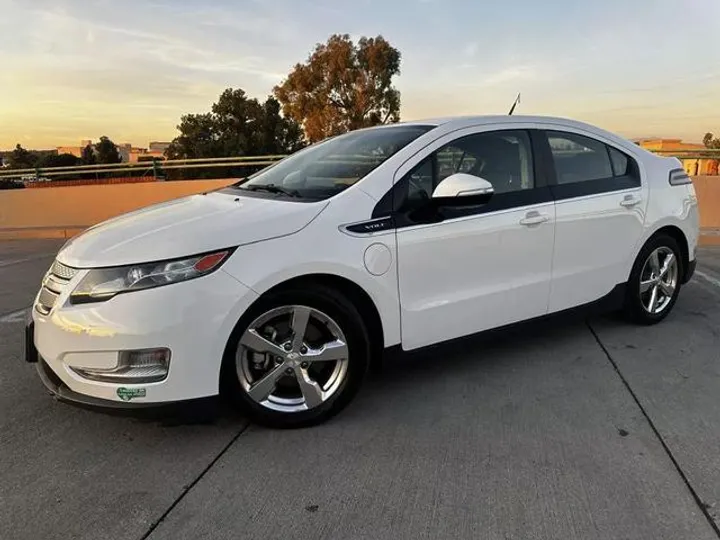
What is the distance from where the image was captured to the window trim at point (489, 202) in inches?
126

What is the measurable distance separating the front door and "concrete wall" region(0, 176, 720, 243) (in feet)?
28.9

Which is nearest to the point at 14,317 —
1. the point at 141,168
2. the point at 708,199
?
the point at 141,168

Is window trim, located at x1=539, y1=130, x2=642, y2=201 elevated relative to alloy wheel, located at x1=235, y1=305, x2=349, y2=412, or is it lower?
elevated

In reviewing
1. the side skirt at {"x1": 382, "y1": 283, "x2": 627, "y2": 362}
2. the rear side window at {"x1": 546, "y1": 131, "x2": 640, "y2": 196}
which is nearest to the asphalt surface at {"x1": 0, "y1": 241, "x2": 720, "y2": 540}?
the side skirt at {"x1": 382, "y1": 283, "x2": 627, "y2": 362}

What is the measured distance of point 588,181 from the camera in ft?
13.4

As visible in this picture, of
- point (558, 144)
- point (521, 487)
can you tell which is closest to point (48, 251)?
point (558, 144)

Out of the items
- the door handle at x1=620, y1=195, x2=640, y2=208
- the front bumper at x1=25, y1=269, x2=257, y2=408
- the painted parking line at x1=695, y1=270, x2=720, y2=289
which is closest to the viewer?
the front bumper at x1=25, y1=269, x2=257, y2=408

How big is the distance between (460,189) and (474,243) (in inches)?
14.1

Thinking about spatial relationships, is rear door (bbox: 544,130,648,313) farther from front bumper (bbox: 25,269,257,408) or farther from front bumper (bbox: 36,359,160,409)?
front bumper (bbox: 36,359,160,409)

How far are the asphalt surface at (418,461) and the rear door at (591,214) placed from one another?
42cm

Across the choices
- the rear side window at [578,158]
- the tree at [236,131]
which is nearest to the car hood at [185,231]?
the rear side window at [578,158]

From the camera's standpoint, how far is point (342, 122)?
3919 centimetres

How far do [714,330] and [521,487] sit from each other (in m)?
2.91

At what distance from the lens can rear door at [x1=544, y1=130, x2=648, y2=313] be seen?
3904 millimetres
